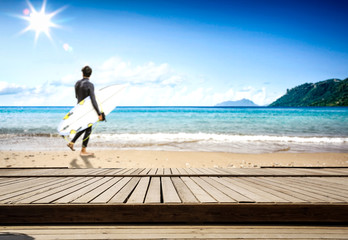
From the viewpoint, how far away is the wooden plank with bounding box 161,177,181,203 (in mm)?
2621

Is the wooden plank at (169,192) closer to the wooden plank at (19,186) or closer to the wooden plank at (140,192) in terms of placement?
the wooden plank at (140,192)

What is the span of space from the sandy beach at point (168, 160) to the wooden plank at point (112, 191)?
13.4 feet

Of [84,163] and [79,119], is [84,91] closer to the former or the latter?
[79,119]

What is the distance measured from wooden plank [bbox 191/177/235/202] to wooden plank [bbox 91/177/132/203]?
1.19 metres

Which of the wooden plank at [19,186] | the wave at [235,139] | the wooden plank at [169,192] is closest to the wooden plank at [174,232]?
the wooden plank at [169,192]

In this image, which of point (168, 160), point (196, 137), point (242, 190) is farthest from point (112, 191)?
point (196, 137)

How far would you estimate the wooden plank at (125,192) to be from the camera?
104 inches

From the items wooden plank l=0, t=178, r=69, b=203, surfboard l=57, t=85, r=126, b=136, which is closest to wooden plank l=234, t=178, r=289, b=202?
wooden plank l=0, t=178, r=69, b=203

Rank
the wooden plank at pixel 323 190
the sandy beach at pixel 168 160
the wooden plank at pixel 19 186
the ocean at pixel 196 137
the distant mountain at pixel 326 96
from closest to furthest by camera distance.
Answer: the wooden plank at pixel 323 190 < the wooden plank at pixel 19 186 < the sandy beach at pixel 168 160 < the ocean at pixel 196 137 < the distant mountain at pixel 326 96

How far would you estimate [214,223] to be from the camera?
8.45 ft

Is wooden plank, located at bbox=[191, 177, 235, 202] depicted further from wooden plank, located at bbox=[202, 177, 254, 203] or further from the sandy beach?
the sandy beach

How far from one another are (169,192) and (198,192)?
0.39 m

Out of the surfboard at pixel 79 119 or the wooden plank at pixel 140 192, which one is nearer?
the wooden plank at pixel 140 192

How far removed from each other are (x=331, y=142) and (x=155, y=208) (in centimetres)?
1497
